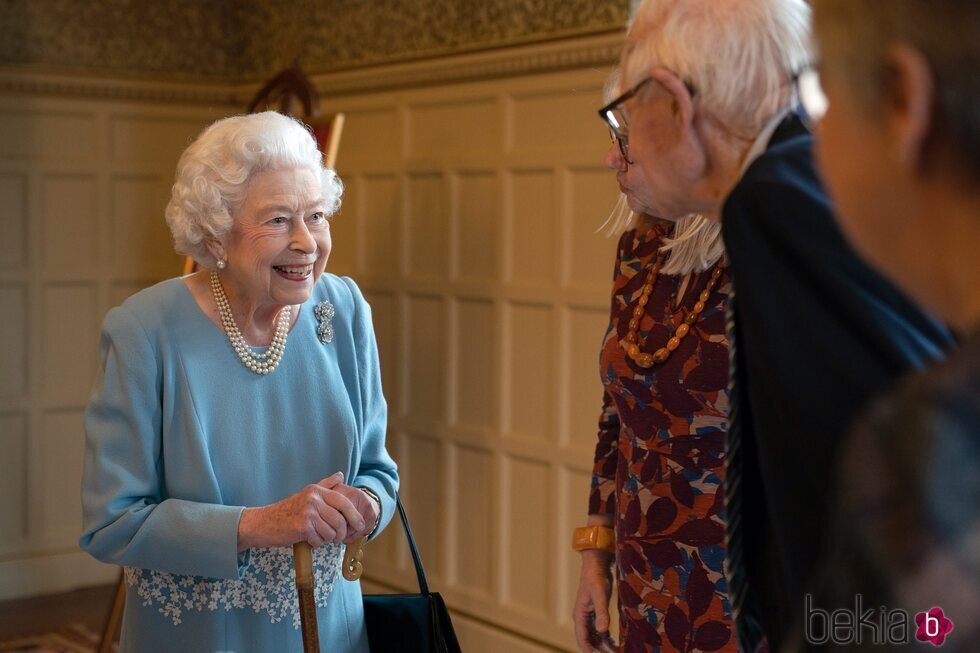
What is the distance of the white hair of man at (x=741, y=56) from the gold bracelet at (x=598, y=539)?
845 mm

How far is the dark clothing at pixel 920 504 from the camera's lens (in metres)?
0.55

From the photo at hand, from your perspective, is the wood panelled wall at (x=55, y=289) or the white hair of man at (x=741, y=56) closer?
the white hair of man at (x=741, y=56)

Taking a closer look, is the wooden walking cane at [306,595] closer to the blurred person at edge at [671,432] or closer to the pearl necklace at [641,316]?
the blurred person at edge at [671,432]

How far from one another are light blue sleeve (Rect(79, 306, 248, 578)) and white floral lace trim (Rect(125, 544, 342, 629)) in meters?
0.06

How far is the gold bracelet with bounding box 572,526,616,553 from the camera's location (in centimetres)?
193

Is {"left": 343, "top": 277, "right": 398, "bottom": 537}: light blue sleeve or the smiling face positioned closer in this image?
the smiling face

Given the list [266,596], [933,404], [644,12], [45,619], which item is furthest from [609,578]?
[45,619]

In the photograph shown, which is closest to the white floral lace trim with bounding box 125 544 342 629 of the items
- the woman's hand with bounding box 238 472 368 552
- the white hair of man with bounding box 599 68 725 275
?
the woman's hand with bounding box 238 472 368 552

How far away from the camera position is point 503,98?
404 cm

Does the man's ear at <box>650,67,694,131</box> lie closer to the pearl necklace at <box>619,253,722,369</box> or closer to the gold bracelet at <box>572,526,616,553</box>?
the pearl necklace at <box>619,253,722,369</box>

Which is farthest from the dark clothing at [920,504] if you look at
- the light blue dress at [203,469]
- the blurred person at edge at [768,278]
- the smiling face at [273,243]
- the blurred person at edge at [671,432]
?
the smiling face at [273,243]

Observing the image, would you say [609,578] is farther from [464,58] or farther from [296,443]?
[464,58]

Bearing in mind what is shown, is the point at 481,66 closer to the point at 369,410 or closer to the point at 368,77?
the point at 368,77

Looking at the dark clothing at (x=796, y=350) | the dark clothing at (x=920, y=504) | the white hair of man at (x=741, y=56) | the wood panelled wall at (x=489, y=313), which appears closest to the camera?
the dark clothing at (x=920, y=504)
